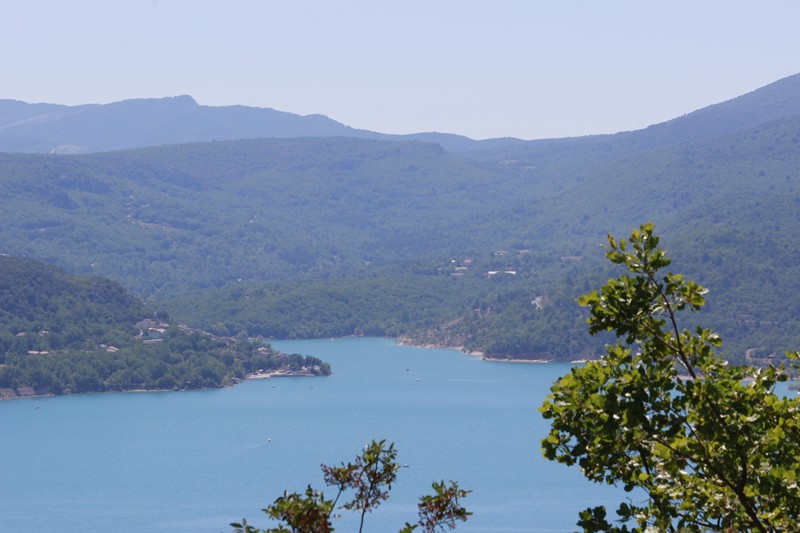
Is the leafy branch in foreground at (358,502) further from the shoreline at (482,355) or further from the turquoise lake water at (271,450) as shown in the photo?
the shoreline at (482,355)

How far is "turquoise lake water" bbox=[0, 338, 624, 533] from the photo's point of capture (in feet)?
207

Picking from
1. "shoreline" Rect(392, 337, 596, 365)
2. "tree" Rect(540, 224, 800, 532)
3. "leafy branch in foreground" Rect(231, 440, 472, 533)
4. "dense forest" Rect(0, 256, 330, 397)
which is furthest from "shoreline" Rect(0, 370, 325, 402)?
"tree" Rect(540, 224, 800, 532)

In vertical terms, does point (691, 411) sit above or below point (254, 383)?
above

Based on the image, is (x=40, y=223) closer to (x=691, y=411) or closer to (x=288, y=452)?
(x=288, y=452)

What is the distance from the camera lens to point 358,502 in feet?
33.3

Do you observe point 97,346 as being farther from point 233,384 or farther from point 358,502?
point 358,502

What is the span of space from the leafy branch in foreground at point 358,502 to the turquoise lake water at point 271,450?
155 ft

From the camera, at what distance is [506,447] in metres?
81.6

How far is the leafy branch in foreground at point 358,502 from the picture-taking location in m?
9.20

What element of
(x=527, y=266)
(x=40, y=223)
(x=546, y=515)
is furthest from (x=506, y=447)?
(x=40, y=223)

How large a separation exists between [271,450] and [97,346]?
3170 cm

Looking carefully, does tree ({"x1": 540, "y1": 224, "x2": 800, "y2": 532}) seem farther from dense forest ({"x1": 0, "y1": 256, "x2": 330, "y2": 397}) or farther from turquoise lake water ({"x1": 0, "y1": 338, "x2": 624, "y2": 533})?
dense forest ({"x1": 0, "y1": 256, "x2": 330, "y2": 397})

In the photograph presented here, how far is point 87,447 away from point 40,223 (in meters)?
122

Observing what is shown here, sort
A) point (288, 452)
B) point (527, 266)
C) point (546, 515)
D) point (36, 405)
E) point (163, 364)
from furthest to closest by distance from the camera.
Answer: point (527, 266) < point (163, 364) < point (36, 405) < point (288, 452) < point (546, 515)
